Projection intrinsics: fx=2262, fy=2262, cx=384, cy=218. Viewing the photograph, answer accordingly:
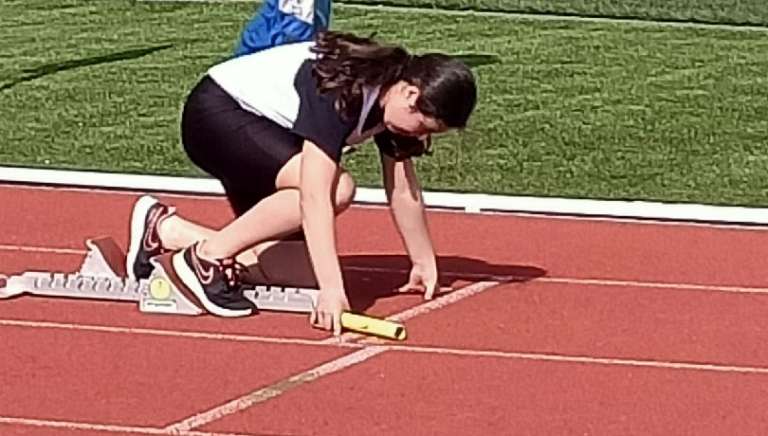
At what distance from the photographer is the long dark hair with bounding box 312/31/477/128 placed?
7.90 meters

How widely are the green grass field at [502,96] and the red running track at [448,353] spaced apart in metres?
2.72

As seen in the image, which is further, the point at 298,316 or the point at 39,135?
the point at 39,135

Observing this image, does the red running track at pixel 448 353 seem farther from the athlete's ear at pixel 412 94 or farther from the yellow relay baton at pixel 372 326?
the athlete's ear at pixel 412 94

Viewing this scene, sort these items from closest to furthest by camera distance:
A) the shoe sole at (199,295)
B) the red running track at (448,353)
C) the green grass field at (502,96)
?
the red running track at (448,353) → the shoe sole at (199,295) → the green grass field at (502,96)

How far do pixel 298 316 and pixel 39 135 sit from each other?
621 centimetres

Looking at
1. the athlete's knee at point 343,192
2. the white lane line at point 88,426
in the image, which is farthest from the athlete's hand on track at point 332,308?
the white lane line at point 88,426

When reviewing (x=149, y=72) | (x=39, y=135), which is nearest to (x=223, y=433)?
(x=39, y=135)

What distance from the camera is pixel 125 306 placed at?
28.1 ft

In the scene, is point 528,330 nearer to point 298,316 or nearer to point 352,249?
point 298,316

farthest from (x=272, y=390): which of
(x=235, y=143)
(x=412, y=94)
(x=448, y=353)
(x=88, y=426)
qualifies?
(x=235, y=143)

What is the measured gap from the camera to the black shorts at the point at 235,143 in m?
8.45

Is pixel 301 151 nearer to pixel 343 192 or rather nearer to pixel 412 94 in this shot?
pixel 343 192

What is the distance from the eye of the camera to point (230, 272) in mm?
8430

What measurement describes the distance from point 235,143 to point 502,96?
8.14 meters
